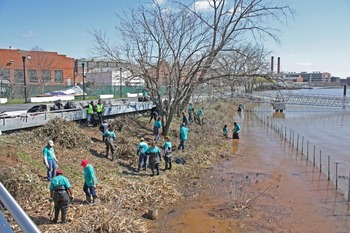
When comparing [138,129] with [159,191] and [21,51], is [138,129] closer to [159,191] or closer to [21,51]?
[159,191]

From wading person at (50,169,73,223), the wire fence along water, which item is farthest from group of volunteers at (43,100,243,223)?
the wire fence along water

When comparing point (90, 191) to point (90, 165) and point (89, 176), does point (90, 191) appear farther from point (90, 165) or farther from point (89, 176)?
point (90, 165)

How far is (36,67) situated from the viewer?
58.8 metres

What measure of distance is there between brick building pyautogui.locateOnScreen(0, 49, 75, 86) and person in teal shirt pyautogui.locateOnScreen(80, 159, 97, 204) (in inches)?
1822

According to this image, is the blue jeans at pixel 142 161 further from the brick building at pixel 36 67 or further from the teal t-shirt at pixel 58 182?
the brick building at pixel 36 67

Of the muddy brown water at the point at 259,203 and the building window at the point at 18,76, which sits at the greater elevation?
the building window at the point at 18,76

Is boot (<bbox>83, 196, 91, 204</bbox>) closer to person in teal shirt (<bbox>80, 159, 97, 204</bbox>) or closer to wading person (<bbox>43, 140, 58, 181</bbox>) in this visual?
person in teal shirt (<bbox>80, 159, 97, 204</bbox>)

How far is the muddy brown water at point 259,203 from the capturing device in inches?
386

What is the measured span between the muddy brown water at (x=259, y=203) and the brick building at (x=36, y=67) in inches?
1774

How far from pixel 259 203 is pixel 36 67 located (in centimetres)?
5662

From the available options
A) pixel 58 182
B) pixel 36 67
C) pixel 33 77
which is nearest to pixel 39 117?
pixel 58 182

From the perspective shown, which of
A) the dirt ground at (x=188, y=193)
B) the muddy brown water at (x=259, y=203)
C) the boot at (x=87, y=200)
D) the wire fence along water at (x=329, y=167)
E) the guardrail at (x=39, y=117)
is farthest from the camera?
the guardrail at (x=39, y=117)

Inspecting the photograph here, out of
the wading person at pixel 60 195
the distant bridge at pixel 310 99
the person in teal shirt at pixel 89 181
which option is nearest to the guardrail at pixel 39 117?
the person in teal shirt at pixel 89 181

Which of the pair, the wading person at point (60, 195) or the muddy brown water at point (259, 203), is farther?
the muddy brown water at point (259, 203)
